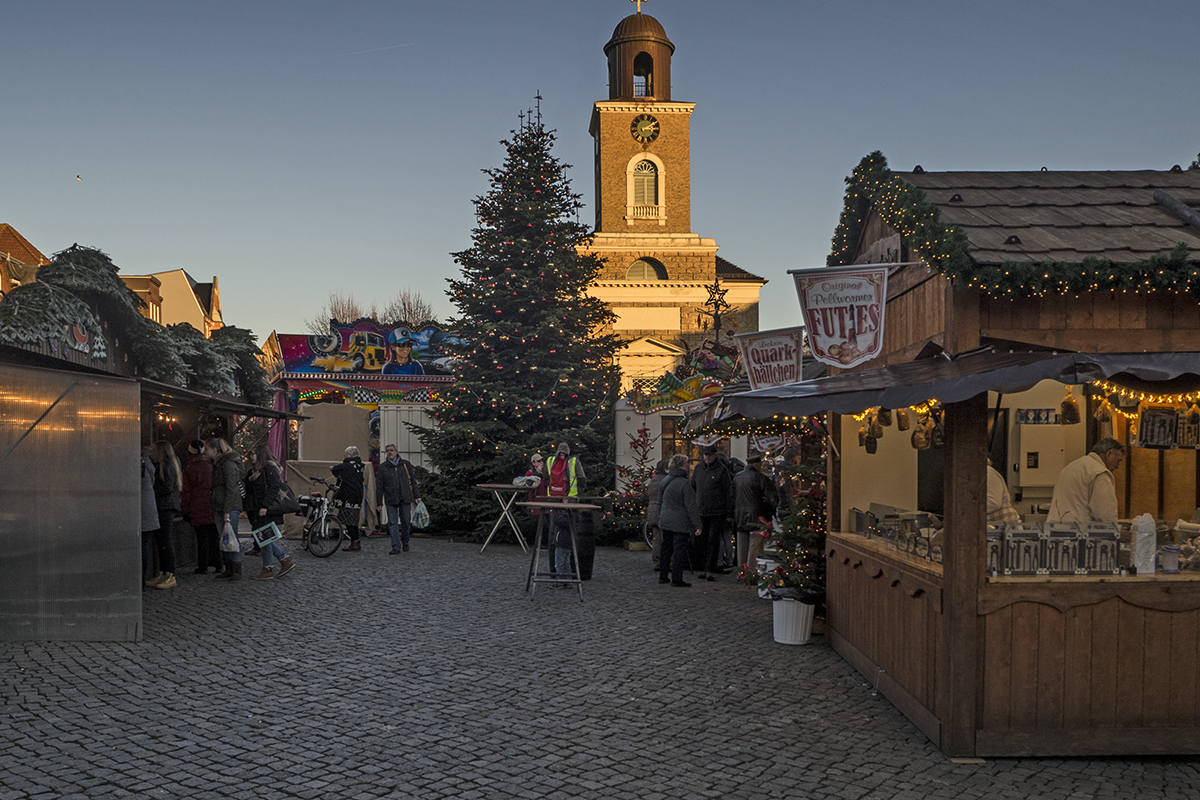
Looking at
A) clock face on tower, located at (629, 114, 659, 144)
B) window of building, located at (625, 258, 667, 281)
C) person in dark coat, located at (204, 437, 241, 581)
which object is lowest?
person in dark coat, located at (204, 437, 241, 581)

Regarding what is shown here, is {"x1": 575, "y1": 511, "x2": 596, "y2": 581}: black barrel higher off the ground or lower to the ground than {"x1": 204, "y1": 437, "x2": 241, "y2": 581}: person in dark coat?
lower

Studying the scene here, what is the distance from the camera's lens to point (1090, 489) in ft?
22.2

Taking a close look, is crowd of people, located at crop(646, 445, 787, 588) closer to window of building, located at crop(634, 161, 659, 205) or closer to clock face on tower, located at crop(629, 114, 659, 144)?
window of building, located at crop(634, 161, 659, 205)

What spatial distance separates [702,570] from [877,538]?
6090 mm

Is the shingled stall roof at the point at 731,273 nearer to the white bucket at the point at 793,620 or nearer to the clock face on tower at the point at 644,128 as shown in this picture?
the clock face on tower at the point at 644,128

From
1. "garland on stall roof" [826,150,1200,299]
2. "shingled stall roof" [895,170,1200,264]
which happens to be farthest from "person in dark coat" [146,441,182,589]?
"garland on stall roof" [826,150,1200,299]

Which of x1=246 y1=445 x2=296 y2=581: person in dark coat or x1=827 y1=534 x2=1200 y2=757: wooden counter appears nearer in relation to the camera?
x1=827 y1=534 x2=1200 y2=757: wooden counter

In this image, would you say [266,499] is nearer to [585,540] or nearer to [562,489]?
[562,489]

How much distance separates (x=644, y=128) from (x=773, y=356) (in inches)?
1601

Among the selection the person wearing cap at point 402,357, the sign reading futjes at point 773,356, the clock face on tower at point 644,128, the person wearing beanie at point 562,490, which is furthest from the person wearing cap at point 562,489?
the clock face on tower at point 644,128

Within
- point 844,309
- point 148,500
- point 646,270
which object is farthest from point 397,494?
point 646,270

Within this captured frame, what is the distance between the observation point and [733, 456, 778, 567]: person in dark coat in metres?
12.5

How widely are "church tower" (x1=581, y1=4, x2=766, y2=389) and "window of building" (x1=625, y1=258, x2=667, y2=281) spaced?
1.9 inches

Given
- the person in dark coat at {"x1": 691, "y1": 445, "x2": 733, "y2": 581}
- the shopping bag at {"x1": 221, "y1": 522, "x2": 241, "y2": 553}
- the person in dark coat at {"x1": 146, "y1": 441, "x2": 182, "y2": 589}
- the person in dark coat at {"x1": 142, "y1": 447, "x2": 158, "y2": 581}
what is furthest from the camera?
the person in dark coat at {"x1": 691, "y1": 445, "x2": 733, "y2": 581}
